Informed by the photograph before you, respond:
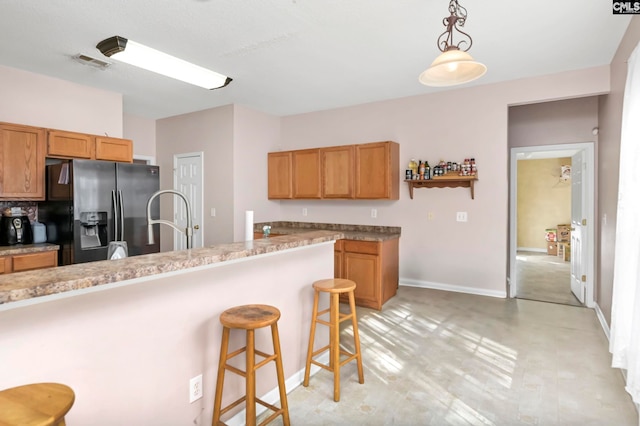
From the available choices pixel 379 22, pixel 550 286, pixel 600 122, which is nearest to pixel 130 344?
pixel 379 22

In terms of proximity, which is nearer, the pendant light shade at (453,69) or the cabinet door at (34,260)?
the pendant light shade at (453,69)

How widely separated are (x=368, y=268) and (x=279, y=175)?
2354 mm

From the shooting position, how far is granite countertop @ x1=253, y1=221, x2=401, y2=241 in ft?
14.2

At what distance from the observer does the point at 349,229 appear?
17.5 ft

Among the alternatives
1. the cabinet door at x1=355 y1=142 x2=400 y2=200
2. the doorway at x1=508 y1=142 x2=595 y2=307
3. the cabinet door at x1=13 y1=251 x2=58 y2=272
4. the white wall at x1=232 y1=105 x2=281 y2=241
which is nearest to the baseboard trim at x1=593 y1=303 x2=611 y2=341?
the doorway at x1=508 y1=142 x2=595 y2=307

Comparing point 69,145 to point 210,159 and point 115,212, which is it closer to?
point 115,212

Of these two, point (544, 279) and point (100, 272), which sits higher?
point (100, 272)

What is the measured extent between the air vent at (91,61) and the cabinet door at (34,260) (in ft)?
6.50

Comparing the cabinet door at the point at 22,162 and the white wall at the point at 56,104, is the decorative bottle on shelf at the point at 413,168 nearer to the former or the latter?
the white wall at the point at 56,104

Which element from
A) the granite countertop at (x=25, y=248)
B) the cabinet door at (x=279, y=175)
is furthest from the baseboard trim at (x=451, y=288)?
the granite countertop at (x=25, y=248)

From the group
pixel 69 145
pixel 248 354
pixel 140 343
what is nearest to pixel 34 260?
pixel 69 145

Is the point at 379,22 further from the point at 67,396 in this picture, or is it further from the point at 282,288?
the point at 67,396

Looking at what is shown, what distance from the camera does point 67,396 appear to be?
0.97 m

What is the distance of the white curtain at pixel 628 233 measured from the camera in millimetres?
2059
